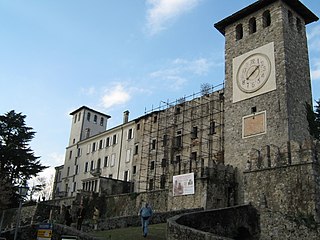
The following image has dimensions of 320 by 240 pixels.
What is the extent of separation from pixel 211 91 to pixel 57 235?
968 inches

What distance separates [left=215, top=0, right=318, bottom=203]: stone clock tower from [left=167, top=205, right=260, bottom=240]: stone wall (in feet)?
17.9

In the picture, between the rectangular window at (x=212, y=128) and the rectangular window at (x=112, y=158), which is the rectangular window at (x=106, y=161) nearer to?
the rectangular window at (x=112, y=158)

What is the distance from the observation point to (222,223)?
1730 centimetres

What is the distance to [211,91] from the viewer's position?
35906 mm

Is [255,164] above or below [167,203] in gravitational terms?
above

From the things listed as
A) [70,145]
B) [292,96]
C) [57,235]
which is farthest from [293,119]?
[70,145]

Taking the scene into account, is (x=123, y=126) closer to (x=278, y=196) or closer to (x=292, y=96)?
(x=292, y=96)

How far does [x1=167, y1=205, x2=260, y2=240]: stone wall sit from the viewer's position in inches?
521

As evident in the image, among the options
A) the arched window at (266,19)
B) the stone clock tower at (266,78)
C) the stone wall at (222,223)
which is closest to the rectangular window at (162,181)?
the stone clock tower at (266,78)

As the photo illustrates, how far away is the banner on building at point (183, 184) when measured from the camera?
79.1ft

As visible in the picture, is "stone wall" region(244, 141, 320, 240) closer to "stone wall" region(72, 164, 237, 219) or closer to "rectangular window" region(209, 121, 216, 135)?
"stone wall" region(72, 164, 237, 219)

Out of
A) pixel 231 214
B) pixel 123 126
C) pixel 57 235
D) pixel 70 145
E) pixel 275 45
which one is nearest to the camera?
pixel 57 235

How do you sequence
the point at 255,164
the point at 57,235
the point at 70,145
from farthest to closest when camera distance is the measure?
the point at 70,145
the point at 255,164
the point at 57,235

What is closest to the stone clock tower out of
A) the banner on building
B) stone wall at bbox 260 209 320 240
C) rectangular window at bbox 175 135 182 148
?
the banner on building
